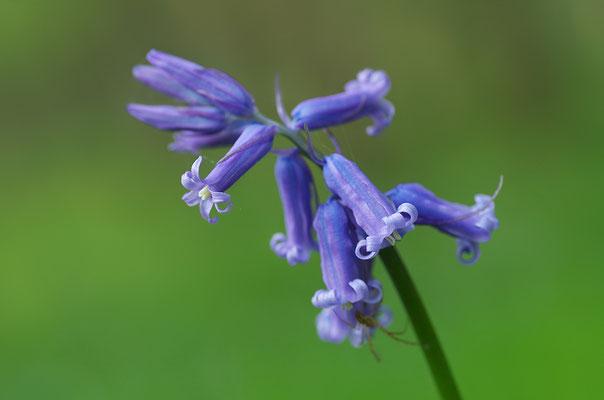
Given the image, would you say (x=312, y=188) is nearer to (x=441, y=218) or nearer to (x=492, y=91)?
(x=441, y=218)

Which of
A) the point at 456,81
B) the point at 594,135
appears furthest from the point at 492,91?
the point at 594,135

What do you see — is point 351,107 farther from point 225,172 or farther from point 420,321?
point 420,321

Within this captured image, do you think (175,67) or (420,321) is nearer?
→ (420,321)

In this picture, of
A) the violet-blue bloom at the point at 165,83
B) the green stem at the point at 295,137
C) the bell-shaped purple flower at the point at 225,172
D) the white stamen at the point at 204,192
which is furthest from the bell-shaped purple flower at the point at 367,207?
the violet-blue bloom at the point at 165,83

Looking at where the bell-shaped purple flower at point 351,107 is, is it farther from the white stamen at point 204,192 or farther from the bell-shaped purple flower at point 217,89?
the white stamen at point 204,192

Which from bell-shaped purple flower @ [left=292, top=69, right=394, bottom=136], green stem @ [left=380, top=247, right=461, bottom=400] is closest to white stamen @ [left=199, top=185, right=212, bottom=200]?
bell-shaped purple flower @ [left=292, top=69, right=394, bottom=136]

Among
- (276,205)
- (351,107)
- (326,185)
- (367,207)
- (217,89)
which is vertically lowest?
(367,207)

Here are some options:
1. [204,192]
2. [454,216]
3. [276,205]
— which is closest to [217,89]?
[204,192]
